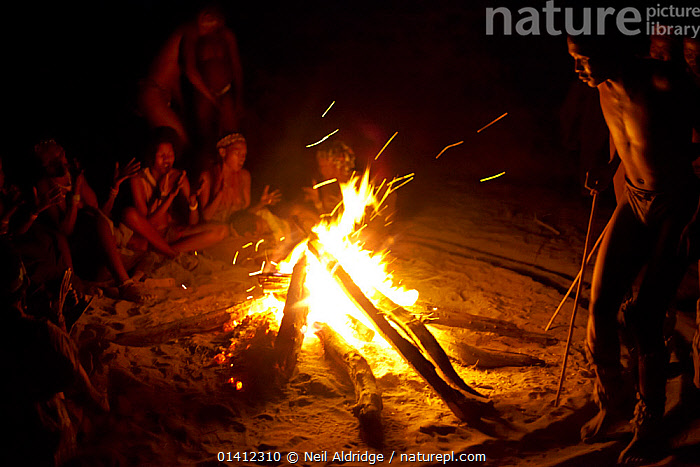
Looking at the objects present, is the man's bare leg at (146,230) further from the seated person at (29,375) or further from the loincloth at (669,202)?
the loincloth at (669,202)

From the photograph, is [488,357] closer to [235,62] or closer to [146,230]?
[146,230]

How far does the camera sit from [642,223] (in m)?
3.38

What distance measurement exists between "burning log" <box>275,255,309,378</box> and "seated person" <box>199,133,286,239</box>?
2714 mm

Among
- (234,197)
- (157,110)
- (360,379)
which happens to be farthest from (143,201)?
(360,379)

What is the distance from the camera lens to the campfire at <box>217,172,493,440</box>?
405 centimetres

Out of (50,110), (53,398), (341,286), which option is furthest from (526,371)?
(50,110)

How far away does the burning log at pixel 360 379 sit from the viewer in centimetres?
379

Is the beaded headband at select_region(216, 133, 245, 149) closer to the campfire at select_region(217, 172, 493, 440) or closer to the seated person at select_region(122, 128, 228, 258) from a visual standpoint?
the seated person at select_region(122, 128, 228, 258)

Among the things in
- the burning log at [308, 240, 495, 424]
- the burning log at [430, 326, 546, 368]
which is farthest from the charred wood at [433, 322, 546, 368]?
the burning log at [308, 240, 495, 424]

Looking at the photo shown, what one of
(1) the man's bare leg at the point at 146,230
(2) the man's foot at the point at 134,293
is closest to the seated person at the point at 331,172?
(1) the man's bare leg at the point at 146,230

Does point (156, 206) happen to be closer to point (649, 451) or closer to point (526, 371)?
point (526, 371)

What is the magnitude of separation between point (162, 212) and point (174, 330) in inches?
91.3

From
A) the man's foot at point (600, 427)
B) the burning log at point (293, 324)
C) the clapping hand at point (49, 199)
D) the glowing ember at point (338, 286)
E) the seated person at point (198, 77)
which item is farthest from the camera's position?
the seated person at point (198, 77)

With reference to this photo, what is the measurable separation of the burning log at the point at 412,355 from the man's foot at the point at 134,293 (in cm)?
196
